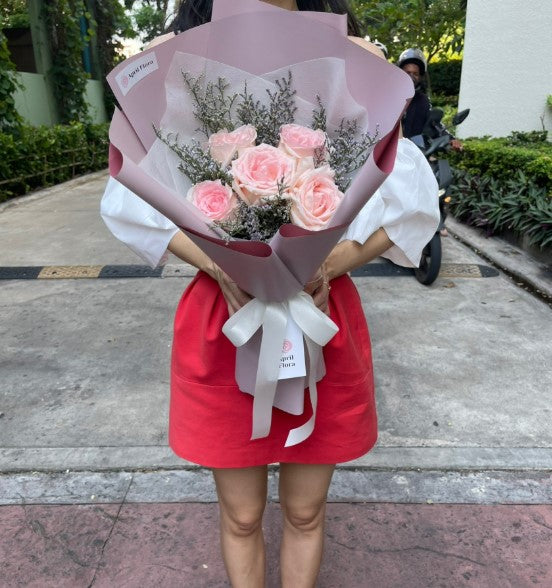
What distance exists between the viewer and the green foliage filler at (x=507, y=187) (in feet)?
16.7

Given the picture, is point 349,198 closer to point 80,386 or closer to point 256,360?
point 256,360

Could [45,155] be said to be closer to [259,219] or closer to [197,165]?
[197,165]

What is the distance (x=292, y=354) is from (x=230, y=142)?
0.47 metres

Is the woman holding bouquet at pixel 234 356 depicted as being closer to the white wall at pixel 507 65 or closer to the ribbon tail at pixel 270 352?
the ribbon tail at pixel 270 352

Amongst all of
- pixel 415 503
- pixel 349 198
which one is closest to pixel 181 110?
pixel 349 198

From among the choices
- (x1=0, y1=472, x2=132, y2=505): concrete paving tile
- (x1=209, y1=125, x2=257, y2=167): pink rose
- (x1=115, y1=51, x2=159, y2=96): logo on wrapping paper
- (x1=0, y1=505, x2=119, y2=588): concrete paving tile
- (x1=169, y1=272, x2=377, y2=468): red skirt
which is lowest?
(x1=0, y1=472, x2=132, y2=505): concrete paving tile

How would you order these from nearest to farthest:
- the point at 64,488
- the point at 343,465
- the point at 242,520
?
the point at 242,520 < the point at 64,488 < the point at 343,465

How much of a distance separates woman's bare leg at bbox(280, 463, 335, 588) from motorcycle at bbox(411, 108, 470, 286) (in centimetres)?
319

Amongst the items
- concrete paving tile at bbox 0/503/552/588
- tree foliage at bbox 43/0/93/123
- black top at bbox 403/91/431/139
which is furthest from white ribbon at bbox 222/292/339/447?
tree foliage at bbox 43/0/93/123

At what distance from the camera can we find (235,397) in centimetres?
141

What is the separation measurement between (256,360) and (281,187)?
1.32ft

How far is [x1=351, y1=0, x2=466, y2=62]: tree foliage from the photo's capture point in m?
11.8

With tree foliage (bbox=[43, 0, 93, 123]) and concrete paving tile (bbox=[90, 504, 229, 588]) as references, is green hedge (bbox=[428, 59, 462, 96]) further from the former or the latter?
concrete paving tile (bbox=[90, 504, 229, 588])

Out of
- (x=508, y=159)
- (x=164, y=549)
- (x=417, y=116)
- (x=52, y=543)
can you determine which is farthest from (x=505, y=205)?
(x=52, y=543)
